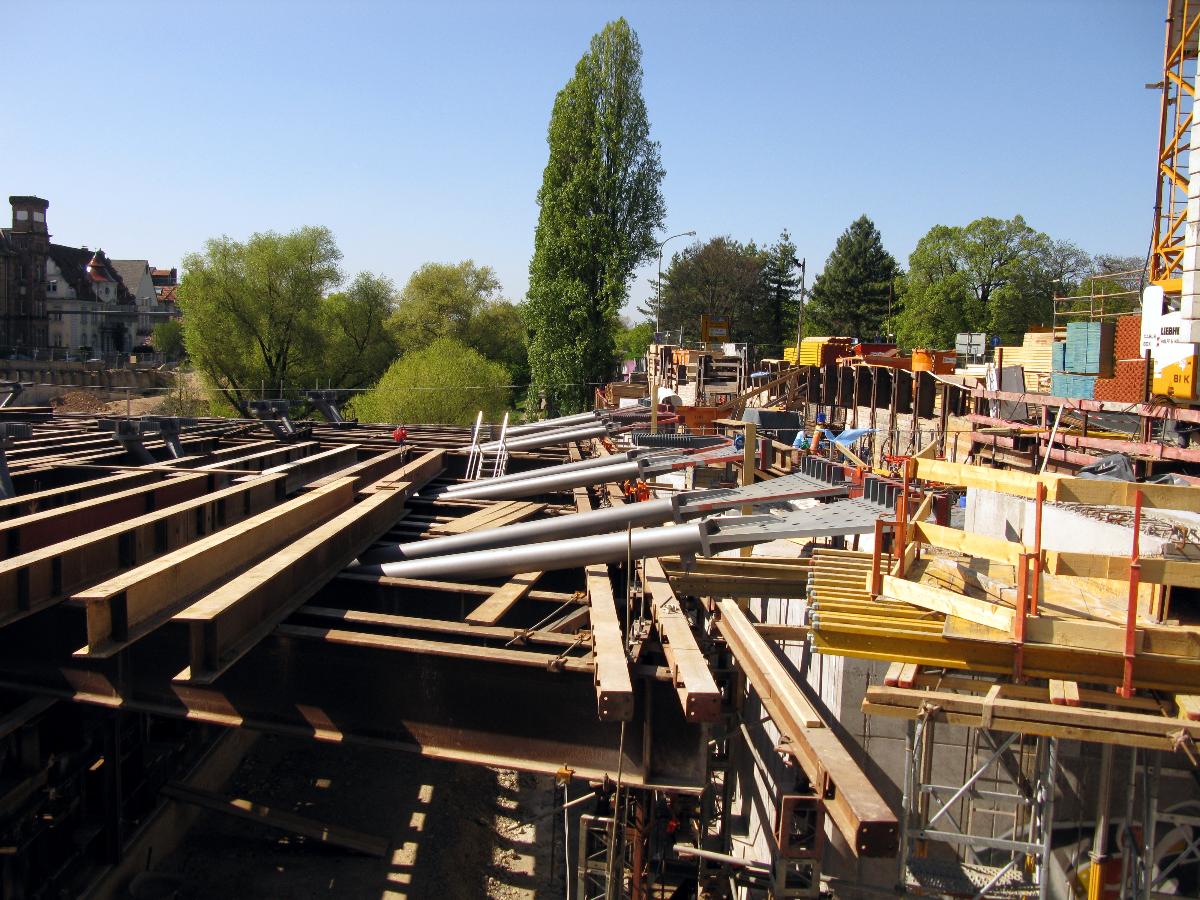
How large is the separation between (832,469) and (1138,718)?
5221 mm

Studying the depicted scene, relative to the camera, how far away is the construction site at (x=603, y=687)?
18.1ft

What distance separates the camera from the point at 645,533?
7.82m

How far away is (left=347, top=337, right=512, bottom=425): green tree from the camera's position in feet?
160

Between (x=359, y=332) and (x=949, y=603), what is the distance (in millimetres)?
61345

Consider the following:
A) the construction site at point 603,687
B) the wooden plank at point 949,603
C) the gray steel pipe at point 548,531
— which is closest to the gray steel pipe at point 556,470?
the construction site at point 603,687

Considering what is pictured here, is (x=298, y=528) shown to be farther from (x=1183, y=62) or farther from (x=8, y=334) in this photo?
(x=8, y=334)

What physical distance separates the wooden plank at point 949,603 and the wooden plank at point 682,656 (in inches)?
50.9

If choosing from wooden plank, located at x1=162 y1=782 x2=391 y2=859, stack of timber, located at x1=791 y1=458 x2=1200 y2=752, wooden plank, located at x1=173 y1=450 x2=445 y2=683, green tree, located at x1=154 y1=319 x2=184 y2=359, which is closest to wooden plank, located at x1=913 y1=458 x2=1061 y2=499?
stack of timber, located at x1=791 y1=458 x2=1200 y2=752

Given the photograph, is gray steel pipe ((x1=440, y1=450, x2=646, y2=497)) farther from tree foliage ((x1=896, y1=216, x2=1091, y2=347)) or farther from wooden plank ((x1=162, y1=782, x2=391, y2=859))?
tree foliage ((x1=896, y1=216, x2=1091, y2=347))

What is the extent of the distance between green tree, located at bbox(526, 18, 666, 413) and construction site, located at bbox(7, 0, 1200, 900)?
34179 millimetres

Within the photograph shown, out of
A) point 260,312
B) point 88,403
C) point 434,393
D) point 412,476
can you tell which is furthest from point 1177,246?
point 88,403

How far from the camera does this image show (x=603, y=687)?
5570 mm

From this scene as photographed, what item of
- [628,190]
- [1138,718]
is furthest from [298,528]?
[628,190]

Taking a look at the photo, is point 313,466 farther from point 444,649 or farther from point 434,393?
point 434,393
